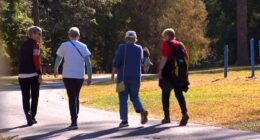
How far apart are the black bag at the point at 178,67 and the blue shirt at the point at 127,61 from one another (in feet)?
1.88

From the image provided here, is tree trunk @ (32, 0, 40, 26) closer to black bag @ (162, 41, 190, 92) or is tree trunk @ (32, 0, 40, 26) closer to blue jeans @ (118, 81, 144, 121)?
blue jeans @ (118, 81, 144, 121)

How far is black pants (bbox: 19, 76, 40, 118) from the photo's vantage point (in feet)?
41.1

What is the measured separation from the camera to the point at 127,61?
1222 cm

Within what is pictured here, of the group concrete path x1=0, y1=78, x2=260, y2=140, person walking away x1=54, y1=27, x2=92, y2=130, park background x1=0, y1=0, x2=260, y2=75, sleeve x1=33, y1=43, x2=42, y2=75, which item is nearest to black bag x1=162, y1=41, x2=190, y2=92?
concrete path x1=0, y1=78, x2=260, y2=140

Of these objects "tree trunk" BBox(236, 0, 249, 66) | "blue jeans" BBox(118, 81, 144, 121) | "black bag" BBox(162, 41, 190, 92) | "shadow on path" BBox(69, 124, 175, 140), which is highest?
"tree trunk" BBox(236, 0, 249, 66)

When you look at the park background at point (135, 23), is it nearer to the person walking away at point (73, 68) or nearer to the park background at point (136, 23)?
the park background at point (136, 23)

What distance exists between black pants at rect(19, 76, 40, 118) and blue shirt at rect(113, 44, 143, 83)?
1.62 metres

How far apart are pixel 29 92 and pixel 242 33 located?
3721 cm

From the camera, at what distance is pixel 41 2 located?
180 feet

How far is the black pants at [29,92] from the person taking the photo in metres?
12.5

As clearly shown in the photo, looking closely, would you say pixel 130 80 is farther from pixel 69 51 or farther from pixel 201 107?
pixel 201 107

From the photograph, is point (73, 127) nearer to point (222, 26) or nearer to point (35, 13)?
point (35, 13)

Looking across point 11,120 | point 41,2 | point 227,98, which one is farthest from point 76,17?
point 11,120

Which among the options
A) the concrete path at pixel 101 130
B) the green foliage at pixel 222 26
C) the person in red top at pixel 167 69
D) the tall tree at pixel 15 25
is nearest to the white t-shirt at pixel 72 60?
the concrete path at pixel 101 130
